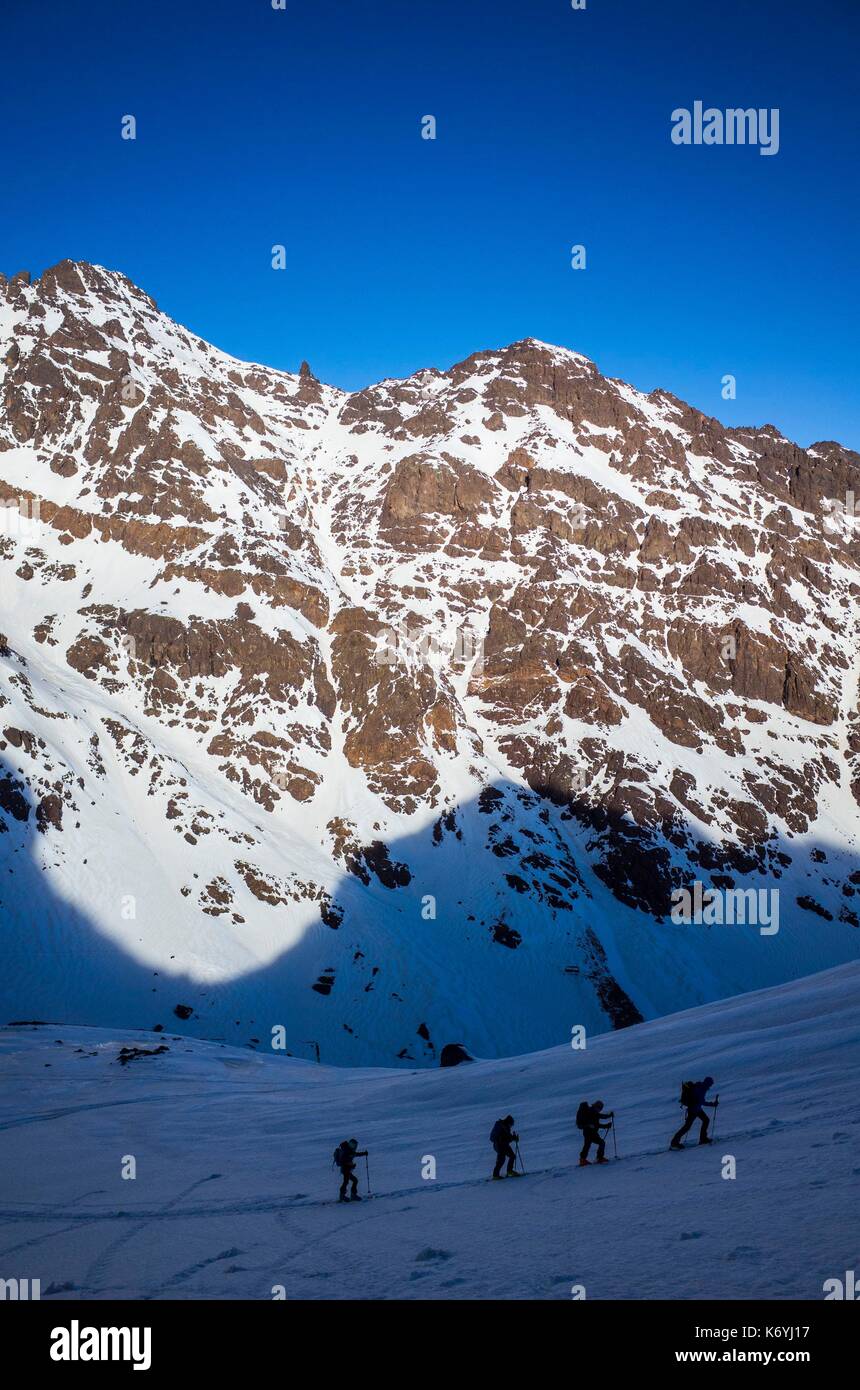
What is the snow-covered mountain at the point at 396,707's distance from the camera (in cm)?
8500

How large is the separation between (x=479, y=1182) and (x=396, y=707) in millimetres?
103681

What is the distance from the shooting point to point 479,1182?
1759 cm

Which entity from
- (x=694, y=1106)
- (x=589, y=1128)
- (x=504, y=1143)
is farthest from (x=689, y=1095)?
(x=504, y=1143)

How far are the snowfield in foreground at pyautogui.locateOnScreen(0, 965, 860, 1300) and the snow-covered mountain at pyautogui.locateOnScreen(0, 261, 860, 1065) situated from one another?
4591 cm

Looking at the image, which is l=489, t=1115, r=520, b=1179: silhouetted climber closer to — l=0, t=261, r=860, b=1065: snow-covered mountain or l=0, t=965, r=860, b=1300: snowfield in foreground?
l=0, t=965, r=860, b=1300: snowfield in foreground

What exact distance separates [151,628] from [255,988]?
5662cm

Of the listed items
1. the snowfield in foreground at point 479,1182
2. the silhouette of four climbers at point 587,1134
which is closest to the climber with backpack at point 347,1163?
the silhouette of four climbers at point 587,1134

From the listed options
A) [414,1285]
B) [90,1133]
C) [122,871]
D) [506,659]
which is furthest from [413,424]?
[414,1285]

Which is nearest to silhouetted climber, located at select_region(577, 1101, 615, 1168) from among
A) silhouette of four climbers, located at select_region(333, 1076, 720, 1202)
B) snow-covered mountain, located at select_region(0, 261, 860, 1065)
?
silhouette of four climbers, located at select_region(333, 1076, 720, 1202)

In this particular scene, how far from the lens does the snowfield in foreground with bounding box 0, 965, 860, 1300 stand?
1134 centimetres

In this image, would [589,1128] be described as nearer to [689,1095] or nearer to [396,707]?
[689,1095]

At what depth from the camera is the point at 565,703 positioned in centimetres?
13488

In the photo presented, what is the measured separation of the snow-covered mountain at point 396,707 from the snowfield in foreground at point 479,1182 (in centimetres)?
4591
